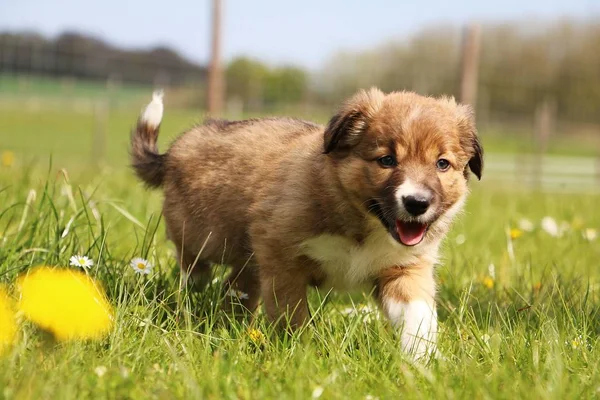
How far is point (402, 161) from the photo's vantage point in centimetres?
303

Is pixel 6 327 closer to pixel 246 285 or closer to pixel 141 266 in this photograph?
pixel 141 266

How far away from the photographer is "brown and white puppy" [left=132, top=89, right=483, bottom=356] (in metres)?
3.04

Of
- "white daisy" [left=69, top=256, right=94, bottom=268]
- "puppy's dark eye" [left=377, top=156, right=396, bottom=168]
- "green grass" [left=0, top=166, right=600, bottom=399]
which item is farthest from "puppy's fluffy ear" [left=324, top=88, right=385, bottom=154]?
"white daisy" [left=69, top=256, right=94, bottom=268]

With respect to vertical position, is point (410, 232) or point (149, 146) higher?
point (149, 146)

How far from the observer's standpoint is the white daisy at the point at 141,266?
3156mm

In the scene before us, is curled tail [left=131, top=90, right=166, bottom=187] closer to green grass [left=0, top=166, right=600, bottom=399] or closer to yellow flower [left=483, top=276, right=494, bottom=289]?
green grass [left=0, top=166, right=600, bottom=399]

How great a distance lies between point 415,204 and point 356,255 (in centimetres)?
41

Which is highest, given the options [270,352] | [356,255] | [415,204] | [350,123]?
[350,123]

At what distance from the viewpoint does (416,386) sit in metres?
2.33

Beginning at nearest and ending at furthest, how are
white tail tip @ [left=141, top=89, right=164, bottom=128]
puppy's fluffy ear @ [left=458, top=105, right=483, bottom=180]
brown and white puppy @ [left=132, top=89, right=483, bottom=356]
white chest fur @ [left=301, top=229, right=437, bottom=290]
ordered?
brown and white puppy @ [left=132, top=89, right=483, bottom=356] → white chest fur @ [left=301, top=229, right=437, bottom=290] → puppy's fluffy ear @ [left=458, top=105, right=483, bottom=180] → white tail tip @ [left=141, top=89, right=164, bottom=128]

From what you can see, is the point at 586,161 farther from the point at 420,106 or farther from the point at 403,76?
the point at 420,106

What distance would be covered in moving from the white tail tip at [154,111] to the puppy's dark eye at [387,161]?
1.64 metres

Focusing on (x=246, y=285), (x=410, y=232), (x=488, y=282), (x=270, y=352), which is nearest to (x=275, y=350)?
(x=270, y=352)

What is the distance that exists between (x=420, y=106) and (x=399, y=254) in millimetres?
630
